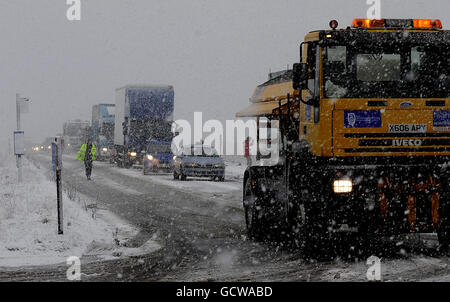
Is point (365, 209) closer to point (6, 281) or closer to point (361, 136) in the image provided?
point (361, 136)

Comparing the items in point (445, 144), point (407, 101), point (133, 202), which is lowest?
point (133, 202)

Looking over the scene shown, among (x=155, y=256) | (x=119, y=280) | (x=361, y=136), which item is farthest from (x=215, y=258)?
(x=361, y=136)

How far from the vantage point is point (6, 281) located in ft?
27.7

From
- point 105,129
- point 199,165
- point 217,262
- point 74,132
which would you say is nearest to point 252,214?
point 217,262

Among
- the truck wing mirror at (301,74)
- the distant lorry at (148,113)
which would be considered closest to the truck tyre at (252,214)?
the truck wing mirror at (301,74)

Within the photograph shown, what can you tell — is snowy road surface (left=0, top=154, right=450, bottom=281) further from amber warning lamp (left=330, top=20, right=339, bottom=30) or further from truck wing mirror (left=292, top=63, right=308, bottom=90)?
amber warning lamp (left=330, top=20, right=339, bottom=30)

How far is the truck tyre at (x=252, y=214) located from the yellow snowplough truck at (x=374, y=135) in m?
2.40

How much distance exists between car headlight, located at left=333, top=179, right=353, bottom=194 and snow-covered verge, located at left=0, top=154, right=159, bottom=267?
3134 millimetres

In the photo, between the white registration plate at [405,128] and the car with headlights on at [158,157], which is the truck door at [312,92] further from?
the car with headlights on at [158,157]

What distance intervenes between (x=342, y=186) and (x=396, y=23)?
8.57 feet

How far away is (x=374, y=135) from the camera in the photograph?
9820 millimetres

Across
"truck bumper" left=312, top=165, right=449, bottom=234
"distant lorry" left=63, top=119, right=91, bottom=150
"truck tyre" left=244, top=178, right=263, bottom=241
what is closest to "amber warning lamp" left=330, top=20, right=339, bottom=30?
"truck bumper" left=312, top=165, right=449, bottom=234

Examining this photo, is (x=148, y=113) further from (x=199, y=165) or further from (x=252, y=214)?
(x=252, y=214)

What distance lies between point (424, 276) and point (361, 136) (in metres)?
2.26
